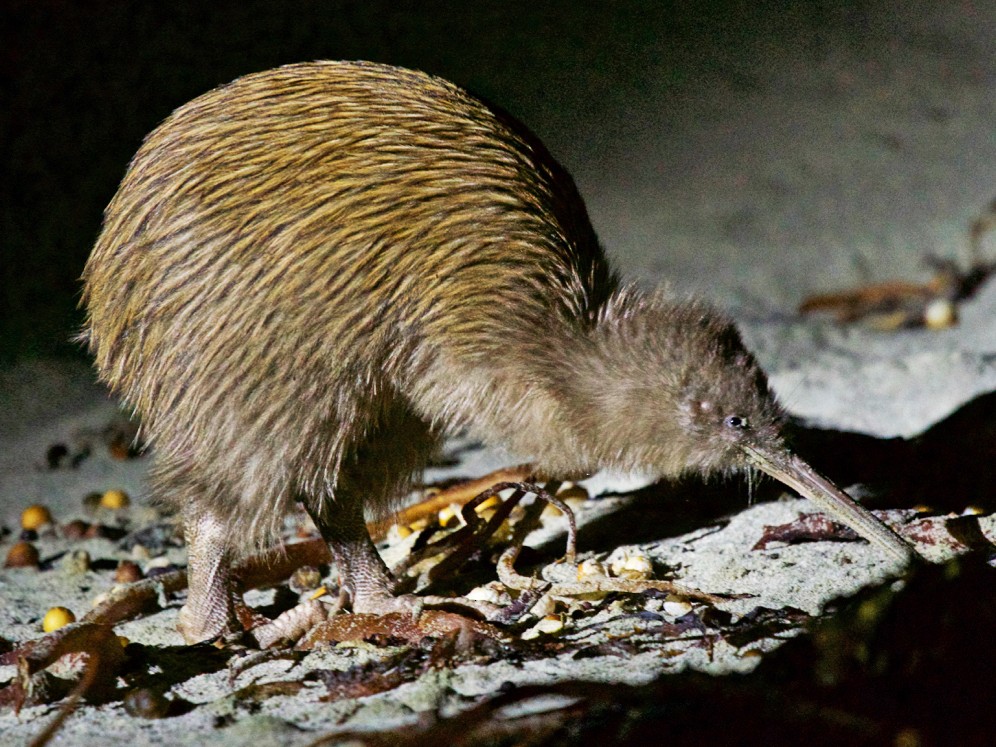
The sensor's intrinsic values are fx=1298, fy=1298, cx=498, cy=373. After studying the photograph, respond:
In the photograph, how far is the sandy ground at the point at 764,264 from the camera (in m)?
2.85

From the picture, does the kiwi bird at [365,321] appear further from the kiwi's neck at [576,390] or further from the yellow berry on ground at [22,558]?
the yellow berry on ground at [22,558]

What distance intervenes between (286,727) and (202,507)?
885 mm

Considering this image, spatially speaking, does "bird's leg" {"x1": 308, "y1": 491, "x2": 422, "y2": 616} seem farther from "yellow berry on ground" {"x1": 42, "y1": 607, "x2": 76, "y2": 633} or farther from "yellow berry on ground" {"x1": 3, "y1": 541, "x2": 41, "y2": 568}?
"yellow berry on ground" {"x1": 3, "y1": 541, "x2": 41, "y2": 568}

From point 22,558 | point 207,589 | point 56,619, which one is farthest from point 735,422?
point 22,558

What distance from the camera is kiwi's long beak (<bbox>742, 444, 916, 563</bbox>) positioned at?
311cm

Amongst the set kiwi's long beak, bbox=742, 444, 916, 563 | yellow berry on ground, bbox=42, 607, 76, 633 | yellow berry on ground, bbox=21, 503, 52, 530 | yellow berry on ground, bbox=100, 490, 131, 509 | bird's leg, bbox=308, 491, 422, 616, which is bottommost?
yellow berry on ground, bbox=42, 607, 76, 633

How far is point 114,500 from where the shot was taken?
15.2 ft

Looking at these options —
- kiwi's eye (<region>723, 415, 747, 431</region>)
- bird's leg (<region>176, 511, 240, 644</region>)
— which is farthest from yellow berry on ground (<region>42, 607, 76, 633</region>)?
kiwi's eye (<region>723, 415, 747, 431</region>)

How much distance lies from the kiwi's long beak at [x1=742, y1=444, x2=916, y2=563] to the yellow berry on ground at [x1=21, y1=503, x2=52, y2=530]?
8.36ft

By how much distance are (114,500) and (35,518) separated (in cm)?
28

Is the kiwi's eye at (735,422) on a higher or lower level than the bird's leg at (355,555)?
higher

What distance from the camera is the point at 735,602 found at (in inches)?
122

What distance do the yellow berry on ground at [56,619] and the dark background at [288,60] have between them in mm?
3026

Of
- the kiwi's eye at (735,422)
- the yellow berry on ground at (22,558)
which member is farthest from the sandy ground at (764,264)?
the kiwi's eye at (735,422)
